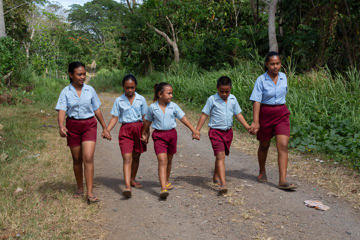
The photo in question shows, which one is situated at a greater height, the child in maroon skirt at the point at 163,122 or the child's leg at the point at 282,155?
the child in maroon skirt at the point at 163,122

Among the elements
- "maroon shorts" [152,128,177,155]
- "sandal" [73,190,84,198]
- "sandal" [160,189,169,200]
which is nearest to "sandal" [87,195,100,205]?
"sandal" [73,190,84,198]

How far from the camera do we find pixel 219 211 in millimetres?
3824

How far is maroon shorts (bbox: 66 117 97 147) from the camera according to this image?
4.05 metres

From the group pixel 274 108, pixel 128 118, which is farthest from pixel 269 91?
pixel 128 118

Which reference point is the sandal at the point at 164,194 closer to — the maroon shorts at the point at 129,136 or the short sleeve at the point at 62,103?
the maroon shorts at the point at 129,136

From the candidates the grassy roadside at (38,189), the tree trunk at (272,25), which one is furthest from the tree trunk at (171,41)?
the grassy roadside at (38,189)

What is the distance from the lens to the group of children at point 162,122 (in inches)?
165

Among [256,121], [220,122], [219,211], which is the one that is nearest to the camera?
[219,211]

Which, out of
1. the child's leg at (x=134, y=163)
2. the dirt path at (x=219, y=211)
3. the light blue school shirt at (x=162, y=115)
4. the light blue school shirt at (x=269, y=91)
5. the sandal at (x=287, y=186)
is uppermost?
the light blue school shirt at (x=269, y=91)

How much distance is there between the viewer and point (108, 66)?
31.0m

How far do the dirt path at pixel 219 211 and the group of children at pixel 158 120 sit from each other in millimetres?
198

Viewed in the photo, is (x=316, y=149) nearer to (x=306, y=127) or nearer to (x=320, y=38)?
(x=306, y=127)

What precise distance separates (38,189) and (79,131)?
1.14 meters

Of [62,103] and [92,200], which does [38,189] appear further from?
[62,103]
